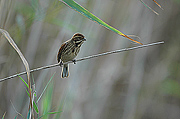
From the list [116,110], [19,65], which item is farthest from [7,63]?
[116,110]

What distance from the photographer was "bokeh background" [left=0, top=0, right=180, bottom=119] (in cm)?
181

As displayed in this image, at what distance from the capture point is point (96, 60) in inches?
106

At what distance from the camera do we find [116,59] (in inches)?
106

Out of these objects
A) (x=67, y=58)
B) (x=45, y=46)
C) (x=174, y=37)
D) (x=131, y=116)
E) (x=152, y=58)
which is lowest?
(x=131, y=116)

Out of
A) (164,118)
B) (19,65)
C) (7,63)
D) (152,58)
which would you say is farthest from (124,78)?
(7,63)

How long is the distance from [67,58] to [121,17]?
2.90ft

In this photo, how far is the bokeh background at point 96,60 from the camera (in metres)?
1.81

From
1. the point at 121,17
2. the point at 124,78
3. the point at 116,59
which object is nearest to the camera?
the point at 121,17

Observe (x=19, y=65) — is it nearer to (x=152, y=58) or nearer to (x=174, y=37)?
(x=152, y=58)

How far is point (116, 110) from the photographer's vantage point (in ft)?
11.3

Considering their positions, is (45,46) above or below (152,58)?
below

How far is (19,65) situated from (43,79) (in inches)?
15.0

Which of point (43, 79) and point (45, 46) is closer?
point (43, 79)

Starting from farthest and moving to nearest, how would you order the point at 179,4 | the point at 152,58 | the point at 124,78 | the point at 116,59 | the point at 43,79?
1. the point at 152,58
2. the point at 124,78
3. the point at 179,4
4. the point at 116,59
5. the point at 43,79
